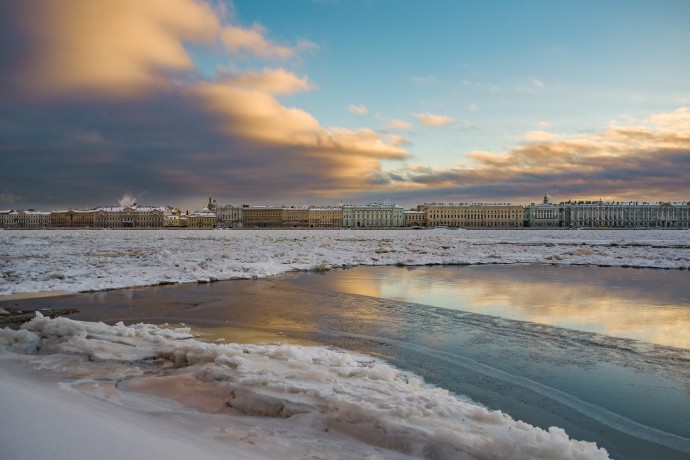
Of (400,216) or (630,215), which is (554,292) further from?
(630,215)

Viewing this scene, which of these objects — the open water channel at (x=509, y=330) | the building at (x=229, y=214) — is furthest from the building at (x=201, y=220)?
the open water channel at (x=509, y=330)

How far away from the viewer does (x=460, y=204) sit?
15725 centimetres

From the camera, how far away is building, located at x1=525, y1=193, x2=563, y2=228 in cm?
14888

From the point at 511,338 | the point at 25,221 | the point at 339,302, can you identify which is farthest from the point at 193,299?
the point at 25,221

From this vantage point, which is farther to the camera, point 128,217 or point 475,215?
point 475,215

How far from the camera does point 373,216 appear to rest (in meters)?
151

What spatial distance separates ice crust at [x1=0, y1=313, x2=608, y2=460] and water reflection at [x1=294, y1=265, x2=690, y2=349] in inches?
166

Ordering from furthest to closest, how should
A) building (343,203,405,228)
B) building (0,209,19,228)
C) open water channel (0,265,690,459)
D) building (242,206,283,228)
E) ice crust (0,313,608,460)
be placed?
building (0,209,19,228) < building (242,206,283,228) < building (343,203,405,228) < open water channel (0,265,690,459) < ice crust (0,313,608,460)

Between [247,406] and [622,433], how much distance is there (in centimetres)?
292

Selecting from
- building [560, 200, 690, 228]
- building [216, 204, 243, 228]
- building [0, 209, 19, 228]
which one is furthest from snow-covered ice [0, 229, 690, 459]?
building [0, 209, 19, 228]

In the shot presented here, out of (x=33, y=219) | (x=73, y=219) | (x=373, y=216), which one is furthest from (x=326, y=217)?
(x=33, y=219)

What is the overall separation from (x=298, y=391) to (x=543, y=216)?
519 ft

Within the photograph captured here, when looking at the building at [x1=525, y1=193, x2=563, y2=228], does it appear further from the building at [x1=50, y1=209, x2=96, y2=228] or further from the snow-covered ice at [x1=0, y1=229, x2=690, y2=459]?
the snow-covered ice at [x1=0, y1=229, x2=690, y2=459]

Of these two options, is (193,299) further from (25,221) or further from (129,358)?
(25,221)
